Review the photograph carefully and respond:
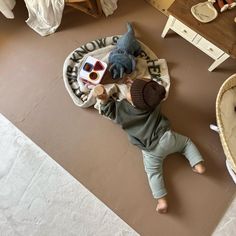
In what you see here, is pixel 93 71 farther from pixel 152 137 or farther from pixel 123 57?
pixel 152 137

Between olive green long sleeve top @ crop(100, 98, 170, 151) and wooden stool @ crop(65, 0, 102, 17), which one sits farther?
wooden stool @ crop(65, 0, 102, 17)

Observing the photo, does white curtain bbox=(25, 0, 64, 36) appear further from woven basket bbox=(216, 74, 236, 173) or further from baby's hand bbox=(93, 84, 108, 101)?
→ woven basket bbox=(216, 74, 236, 173)

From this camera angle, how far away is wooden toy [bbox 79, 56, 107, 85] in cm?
130

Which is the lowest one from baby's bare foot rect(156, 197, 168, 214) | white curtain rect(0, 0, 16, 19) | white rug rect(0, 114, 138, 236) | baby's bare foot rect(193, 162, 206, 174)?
white rug rect(0, 114, 138, 236)

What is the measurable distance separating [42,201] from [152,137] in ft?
→ 1.85

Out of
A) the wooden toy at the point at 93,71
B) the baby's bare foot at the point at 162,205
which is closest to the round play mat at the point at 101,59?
the wooden toy at the point at 93,71

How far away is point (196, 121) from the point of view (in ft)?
4.47

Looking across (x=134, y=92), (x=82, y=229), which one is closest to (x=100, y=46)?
(x=134, y=92)

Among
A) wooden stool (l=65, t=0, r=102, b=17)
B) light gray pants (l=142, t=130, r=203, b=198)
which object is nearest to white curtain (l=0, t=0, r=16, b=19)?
wooden stool (l=65, t=0, r=102, b=17)

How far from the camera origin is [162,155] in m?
1.21

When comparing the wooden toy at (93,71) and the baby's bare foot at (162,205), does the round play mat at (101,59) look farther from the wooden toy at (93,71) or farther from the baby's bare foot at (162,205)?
the baby's bare foot at (162,205)

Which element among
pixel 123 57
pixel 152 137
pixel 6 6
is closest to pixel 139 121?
pixel 152 137

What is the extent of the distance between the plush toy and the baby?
16 cm

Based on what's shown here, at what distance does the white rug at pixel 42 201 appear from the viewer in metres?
1.19
